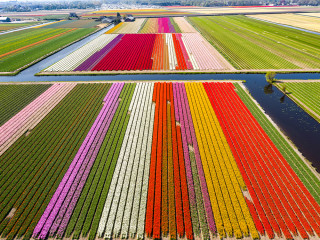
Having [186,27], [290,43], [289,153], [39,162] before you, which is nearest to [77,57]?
[39,162]

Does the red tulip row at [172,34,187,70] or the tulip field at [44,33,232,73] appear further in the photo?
the tulip field at [44,33,232,73]

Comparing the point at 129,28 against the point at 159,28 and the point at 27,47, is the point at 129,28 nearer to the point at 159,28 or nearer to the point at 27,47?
the point at 159,28

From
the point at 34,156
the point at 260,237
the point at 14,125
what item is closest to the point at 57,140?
the point at 34,156

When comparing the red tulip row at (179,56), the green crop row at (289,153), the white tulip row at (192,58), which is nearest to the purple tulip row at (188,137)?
the red tulip row at (179,56)

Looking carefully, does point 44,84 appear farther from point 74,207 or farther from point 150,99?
point 74,207

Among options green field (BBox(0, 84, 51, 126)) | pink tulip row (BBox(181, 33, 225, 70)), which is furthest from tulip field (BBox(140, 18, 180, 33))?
green field (BBox(0, 84, 51, 126))

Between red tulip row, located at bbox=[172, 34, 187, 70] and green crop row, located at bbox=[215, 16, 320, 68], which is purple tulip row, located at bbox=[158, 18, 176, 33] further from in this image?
green crop row, located at bbox=[215, 16, 320, 68]

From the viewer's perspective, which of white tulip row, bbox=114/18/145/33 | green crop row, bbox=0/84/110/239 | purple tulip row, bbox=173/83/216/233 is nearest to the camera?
green crop row, bbox=0/84/110/239
